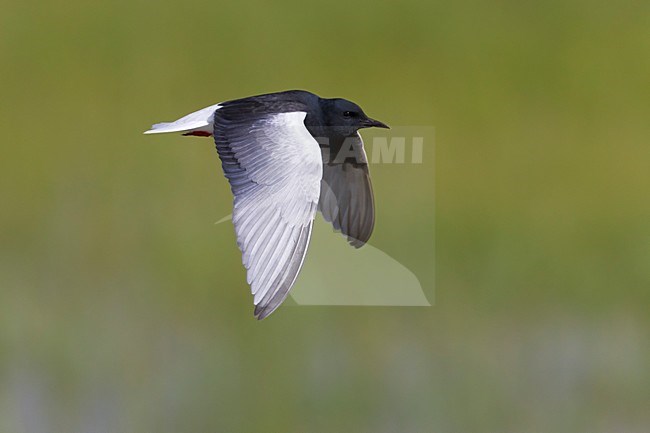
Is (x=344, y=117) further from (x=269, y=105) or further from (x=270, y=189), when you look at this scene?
(x=270, y=189)

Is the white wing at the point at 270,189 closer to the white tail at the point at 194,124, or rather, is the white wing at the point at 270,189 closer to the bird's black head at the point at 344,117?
the white tail at the point at 194,124

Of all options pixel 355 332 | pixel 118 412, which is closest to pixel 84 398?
pixel 118 412

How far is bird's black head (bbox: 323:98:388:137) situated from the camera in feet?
10.7

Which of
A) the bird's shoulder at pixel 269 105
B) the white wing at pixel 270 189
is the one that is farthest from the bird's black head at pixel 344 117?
the white wing at pixel 270 189

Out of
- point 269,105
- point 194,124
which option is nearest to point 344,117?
point 269,105

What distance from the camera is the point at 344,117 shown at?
3.26m

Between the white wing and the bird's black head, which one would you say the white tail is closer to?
the white wing

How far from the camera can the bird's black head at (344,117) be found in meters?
3.26

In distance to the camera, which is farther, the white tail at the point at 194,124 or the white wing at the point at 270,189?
the white tail at the point at 194,124

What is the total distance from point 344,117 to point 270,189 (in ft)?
1.13

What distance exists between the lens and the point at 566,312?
180 inches

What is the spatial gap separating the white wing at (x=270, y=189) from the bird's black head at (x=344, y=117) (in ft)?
0.49

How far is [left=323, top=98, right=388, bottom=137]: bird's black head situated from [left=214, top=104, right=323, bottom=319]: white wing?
0.49ft

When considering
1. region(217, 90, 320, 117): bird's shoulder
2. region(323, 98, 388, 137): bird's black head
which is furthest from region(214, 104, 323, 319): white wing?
region(323, 98, 388, 137): bird's black head
